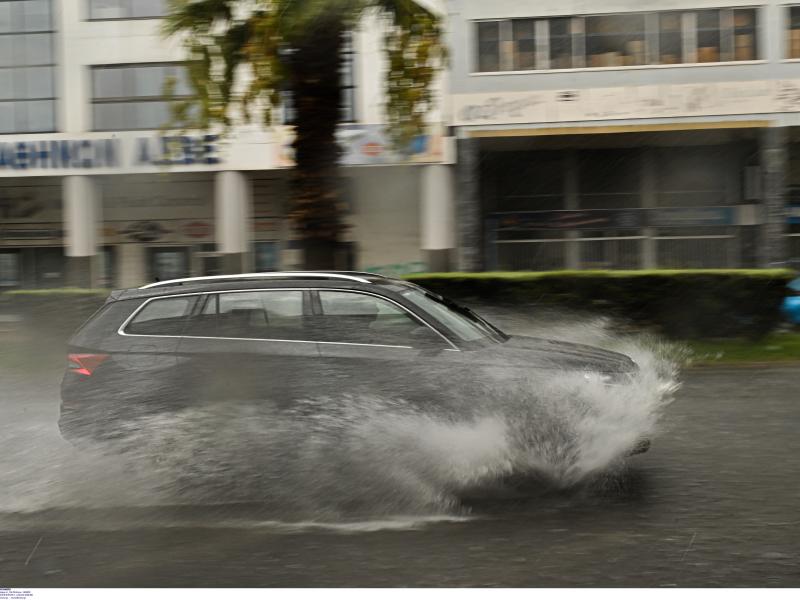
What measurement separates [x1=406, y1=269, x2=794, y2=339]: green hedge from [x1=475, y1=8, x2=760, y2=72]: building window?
43.9 feet

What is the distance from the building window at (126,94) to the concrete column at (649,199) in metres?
14.3

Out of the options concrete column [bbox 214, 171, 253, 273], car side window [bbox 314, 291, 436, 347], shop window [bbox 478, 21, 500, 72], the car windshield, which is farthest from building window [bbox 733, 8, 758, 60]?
car side window [bbox 314, 291, 436, 347]

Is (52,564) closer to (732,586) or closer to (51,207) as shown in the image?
(732,586)

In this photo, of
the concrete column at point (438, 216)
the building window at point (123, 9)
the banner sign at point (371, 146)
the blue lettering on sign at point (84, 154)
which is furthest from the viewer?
the building window at point (123, 9)

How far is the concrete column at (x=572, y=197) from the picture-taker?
28.3m

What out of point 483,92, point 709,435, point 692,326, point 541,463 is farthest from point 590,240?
point 541,463

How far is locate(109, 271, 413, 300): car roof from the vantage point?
21.2 ft

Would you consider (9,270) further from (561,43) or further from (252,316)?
(252,316)

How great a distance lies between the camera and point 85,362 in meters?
6.50

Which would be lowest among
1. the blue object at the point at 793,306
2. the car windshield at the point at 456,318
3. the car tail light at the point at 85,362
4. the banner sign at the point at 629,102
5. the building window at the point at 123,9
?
the blue object at the point at 793,306

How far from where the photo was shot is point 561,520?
513cm

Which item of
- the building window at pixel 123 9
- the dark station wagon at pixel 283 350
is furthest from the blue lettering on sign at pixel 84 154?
the dark station wagon at pixel 283 350

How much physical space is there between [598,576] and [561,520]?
938 millimetres

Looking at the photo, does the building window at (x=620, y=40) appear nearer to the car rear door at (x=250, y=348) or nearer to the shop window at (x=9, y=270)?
the shop window at (x=9, y=270)
